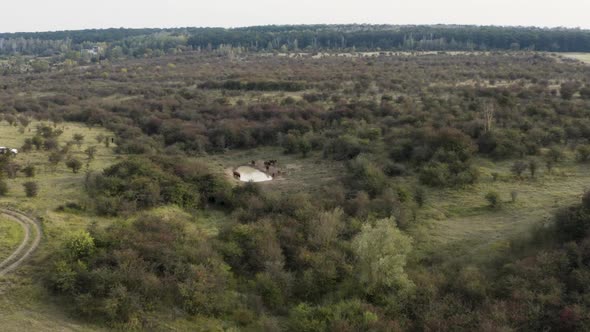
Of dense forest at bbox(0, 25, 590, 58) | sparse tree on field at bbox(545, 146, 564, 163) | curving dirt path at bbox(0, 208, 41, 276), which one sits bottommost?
curving dirt path at bbox(0, 208, 41, 276)

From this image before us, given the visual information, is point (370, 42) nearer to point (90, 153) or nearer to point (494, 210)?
point (90, 153)

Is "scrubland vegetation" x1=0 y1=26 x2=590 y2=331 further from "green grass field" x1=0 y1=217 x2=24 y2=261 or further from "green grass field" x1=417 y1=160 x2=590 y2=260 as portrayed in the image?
"green grass field" x1=0 y1=217 x2=24 y2=261

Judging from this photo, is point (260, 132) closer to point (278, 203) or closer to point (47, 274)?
point (278, 203)

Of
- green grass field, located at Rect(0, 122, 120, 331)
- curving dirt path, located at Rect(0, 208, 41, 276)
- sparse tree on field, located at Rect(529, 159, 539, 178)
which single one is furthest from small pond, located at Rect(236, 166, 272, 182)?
sparse tree on field, located at Rect(529, 159, 539, 178)

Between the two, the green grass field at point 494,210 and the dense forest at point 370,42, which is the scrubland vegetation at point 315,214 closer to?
the green grass field at point 494,210

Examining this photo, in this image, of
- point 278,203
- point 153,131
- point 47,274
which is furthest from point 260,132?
point 47,274

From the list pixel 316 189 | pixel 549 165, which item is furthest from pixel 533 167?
pixel 316 189
